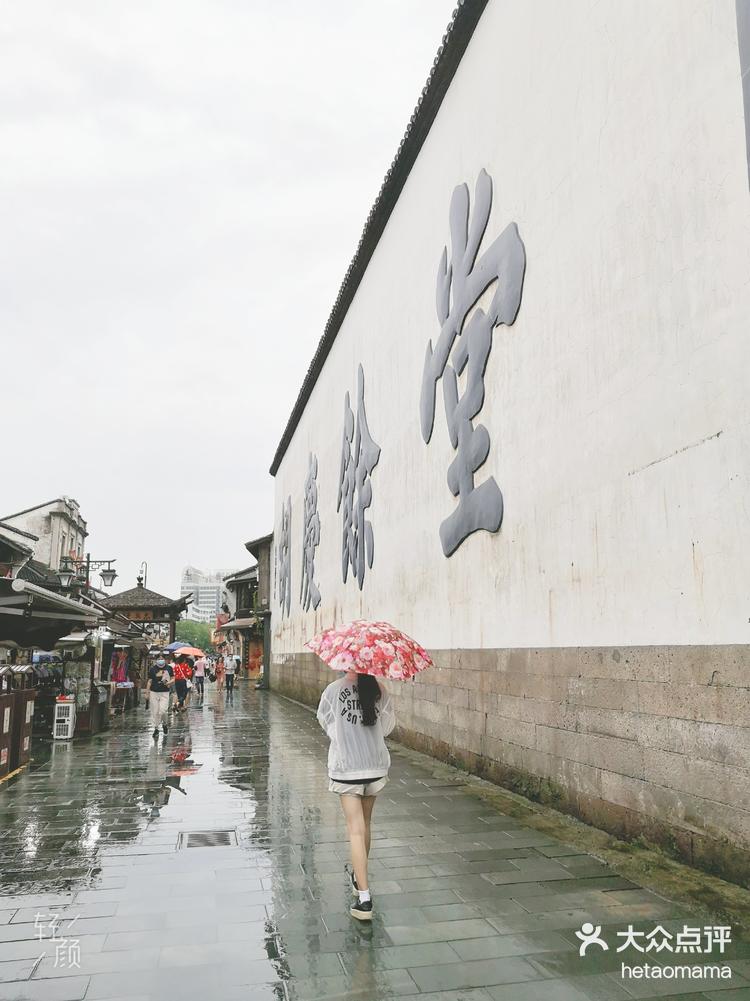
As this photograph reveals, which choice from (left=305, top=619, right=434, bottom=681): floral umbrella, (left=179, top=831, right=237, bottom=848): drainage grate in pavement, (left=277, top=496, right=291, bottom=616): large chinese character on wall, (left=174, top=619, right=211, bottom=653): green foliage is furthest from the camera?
(left=174, top=619, right=211, bottom=653): green foliage

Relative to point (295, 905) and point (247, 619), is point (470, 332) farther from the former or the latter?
point (247, 619)

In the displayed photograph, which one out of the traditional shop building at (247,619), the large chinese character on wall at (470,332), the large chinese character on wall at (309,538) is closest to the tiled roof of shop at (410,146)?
the large chinese character on wall at (470,332)

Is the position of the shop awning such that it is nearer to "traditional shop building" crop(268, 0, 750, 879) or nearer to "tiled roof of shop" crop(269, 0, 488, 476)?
"traditional shop building" crop(268, 0, 750, 879)

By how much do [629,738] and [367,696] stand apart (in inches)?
99.4

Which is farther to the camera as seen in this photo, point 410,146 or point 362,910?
point 410,146

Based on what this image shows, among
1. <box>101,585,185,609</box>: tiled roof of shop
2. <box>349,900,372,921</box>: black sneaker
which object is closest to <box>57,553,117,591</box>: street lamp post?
<box>101,585,185,609</box>: tiled roof of shop

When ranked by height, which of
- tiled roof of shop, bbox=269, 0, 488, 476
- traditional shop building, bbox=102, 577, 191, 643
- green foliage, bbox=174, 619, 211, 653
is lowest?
traditional shop building, bbox=102, 577, 191, 643

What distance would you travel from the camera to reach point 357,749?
195 inches

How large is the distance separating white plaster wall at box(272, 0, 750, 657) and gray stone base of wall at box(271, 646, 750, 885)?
241mm

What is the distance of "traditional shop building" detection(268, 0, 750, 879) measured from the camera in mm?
5469

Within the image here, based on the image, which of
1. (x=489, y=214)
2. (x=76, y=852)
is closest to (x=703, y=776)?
(x=76, y=852)

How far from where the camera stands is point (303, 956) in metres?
4.12

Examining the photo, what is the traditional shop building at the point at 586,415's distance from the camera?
5.47 metres

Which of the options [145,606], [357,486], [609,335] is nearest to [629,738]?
[609,335]
